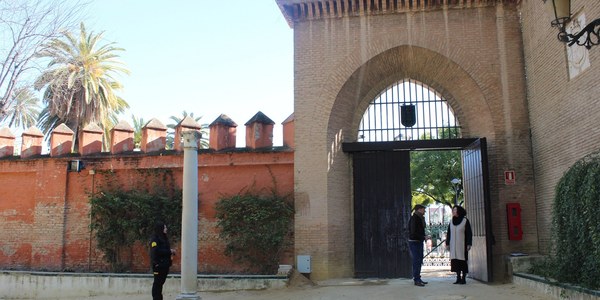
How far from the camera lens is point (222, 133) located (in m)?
13.2

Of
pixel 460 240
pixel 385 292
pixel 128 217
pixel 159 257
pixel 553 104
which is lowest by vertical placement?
pixel 385 292

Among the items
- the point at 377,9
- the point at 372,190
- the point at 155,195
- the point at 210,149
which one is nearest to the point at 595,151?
the point at 372,190

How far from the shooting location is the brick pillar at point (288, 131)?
12711 millimetres

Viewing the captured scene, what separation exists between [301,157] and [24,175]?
25.5 ft

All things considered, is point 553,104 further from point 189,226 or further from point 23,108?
point 23,108

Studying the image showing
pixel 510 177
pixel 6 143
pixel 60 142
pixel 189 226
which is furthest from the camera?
pixel 6 143

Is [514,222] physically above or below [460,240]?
above

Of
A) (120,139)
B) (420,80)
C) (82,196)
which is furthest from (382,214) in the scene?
(82,196)

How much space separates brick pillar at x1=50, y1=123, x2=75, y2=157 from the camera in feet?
45.6

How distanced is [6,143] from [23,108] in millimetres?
5286

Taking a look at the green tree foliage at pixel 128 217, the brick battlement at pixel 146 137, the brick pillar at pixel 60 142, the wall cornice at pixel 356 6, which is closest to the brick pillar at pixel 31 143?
the brick battlement at pixel 146 137

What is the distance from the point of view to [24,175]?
1413 cm

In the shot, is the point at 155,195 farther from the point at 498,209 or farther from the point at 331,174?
the point at 498,209

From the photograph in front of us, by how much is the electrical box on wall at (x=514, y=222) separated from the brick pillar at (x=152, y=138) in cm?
861
